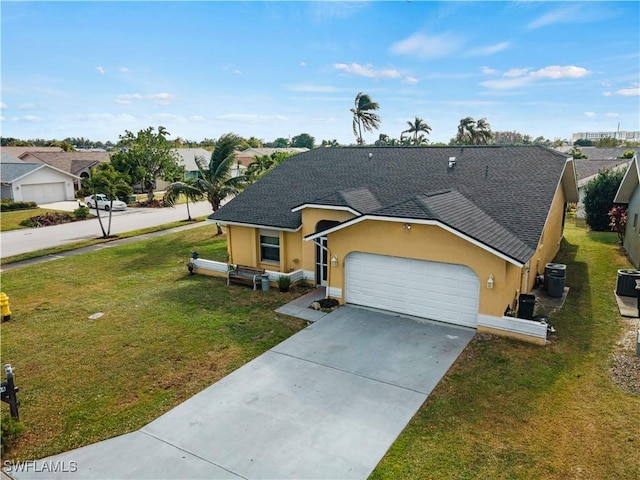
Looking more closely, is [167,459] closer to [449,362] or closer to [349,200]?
[449,362]

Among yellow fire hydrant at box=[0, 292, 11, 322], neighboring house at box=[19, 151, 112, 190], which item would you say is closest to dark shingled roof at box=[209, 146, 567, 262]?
yellow fire hydrant at box=[0, 292, 11, 322]

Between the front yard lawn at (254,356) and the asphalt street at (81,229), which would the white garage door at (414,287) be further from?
the asphalt street at (81,229)

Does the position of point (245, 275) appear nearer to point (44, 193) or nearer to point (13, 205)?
point (13, 205)

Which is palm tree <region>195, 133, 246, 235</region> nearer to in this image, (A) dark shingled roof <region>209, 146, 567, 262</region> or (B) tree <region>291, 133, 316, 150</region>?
(A) dark shingled roof <region>209, 146, 567, 262</region>

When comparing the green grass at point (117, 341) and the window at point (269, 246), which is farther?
the window at point (269, 246)

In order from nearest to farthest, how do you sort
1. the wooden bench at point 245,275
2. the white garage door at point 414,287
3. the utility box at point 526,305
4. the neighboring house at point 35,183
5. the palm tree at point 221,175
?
the white garage door at point 414,287, the utility box at point 526,305, the wooden bench at point 245,275, the palm tree at point 221,175, the neighboring house at point 35,183

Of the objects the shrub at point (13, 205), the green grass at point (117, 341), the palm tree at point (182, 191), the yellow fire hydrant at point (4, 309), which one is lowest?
the green grass at point (117, 341)

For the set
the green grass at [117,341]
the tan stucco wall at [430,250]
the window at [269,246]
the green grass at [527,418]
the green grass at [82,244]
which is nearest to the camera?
the green grass at [527,418]

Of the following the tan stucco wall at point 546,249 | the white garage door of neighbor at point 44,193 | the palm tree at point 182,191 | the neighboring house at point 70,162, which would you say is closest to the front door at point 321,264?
the tan stucco wall at point 546,249
